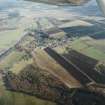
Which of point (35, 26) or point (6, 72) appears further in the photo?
point (35, 26)

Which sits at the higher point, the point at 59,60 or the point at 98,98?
the point at 59,60

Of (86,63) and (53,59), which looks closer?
(86,63)

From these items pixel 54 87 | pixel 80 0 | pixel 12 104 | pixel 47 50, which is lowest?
pixel 12 104

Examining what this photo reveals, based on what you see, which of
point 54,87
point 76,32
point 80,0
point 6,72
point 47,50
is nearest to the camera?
point 54,87

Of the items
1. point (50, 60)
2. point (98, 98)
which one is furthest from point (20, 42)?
point (98, 98)

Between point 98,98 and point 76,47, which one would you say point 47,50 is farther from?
point 98,98

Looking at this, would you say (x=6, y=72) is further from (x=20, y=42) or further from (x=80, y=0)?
(x=80, y=0)

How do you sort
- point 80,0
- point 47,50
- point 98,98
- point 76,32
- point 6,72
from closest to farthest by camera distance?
point 98,98, point 6,72, point 47,50, point 76,32, point 80,0
